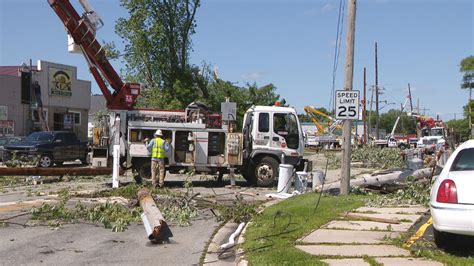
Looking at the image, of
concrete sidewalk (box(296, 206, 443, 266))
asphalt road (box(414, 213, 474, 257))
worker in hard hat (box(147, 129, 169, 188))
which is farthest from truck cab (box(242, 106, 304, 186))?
asphalt road (box(414, 213, 474, 257))

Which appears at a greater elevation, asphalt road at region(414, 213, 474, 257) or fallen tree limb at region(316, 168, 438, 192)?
fallen tree limb at region(316, 168, 438, 192)

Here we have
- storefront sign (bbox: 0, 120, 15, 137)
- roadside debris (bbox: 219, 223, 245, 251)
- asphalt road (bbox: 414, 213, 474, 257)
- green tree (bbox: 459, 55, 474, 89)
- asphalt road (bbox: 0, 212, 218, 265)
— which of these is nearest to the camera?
asphalt road (bbox: 414, 213, 474, 257)

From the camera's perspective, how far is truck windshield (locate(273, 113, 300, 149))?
58.2 ft

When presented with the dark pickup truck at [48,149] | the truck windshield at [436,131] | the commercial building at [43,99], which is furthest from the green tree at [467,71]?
the dark pickup truck at [48,149]

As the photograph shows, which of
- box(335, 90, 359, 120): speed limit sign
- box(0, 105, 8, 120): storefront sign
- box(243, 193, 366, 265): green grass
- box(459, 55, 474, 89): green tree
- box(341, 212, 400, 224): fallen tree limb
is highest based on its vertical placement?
box(459, 55, 474, 89): green tree

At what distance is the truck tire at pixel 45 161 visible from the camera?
82.7ft

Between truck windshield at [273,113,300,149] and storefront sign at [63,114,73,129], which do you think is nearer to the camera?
truck windshield at [273,113,300,149]

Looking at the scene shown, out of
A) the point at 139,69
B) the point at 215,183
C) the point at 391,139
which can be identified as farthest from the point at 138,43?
the point at 391,139

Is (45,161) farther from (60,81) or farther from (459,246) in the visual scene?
(459,246)

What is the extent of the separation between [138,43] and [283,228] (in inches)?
1280

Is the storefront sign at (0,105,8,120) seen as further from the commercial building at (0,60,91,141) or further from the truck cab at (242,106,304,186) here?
the truck cab at (242,106,304,186)

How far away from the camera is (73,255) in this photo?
798 cm

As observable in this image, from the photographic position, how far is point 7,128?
121 feet

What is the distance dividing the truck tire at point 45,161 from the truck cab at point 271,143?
1173 cm
